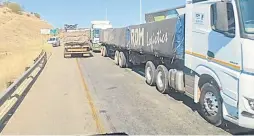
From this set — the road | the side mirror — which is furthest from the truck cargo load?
the side mirror

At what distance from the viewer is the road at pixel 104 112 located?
7.46 m

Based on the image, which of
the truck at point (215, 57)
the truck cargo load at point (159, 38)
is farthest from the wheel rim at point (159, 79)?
the truck cargo load at point (159, 38)

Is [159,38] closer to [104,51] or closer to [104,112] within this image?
[104,112]

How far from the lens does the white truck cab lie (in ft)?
21.4

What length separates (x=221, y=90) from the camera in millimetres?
7289

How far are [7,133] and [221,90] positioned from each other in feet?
15.6

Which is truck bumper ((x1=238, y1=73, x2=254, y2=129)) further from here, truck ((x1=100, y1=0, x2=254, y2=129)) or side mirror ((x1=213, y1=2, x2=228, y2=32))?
side mirror ((x1=213, y1=2, x2=228, y2=32))

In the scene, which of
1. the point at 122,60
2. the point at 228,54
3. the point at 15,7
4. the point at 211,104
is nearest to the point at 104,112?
the point at 211,104

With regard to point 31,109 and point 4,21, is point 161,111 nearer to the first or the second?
point 31,109

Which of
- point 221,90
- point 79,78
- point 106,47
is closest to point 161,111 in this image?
point 221,90

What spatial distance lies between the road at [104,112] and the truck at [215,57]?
23.4 inches

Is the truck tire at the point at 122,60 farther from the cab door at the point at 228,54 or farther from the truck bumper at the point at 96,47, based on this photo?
the truck bumper at the point at 96,47

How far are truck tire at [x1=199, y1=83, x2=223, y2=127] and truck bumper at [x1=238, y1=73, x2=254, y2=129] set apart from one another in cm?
82

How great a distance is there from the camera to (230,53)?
6957 mm
